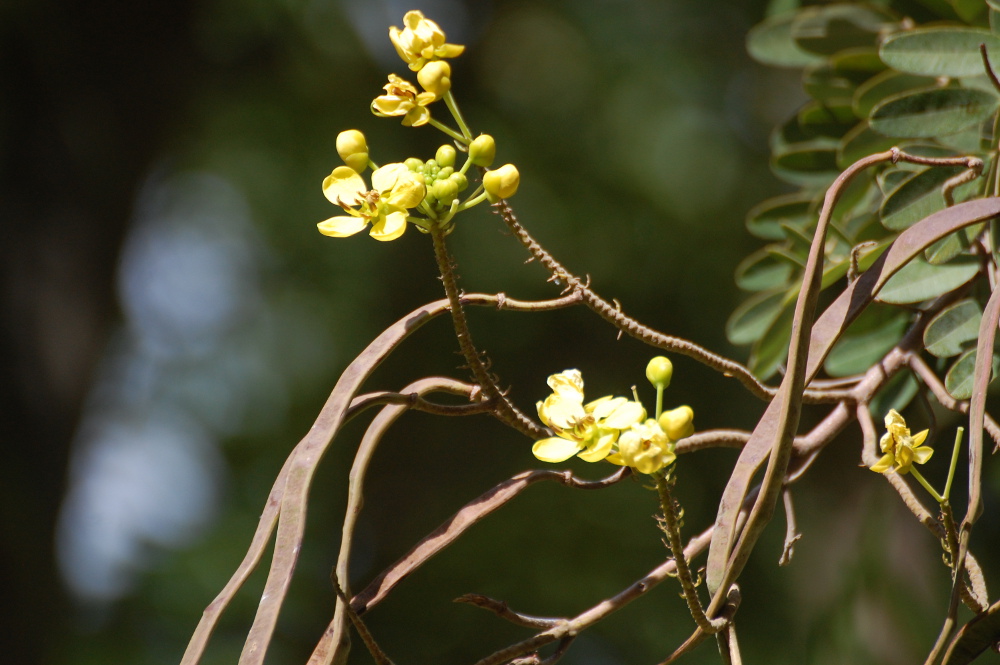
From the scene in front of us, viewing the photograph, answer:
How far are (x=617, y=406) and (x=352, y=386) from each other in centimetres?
10

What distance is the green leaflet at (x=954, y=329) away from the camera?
47cm

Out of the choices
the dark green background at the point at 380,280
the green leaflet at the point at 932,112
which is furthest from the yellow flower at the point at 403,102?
the dark green background at the point at 380,280

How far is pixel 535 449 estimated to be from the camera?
12.2 inches

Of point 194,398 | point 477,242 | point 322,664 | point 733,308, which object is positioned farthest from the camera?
point 194,398

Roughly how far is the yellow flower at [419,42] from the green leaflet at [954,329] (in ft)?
1.03

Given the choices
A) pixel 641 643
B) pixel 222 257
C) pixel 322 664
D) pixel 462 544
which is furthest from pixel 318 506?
pixel 322 664

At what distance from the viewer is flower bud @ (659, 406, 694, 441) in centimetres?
28

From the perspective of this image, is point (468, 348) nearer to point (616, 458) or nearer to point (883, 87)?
point (616, 458)

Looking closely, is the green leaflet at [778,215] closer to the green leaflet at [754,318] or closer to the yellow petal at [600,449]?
the green leaflet at [754,318]

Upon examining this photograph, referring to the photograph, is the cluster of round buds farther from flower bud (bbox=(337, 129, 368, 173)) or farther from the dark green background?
the dark green background

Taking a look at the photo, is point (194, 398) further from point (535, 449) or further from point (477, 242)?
point (535, 449)

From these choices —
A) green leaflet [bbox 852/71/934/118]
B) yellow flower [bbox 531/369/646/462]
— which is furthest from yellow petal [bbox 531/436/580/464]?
green leaflet [bbox 852/71/934/118]

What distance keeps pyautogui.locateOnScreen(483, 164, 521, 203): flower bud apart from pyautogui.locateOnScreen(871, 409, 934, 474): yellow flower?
18 centimetres

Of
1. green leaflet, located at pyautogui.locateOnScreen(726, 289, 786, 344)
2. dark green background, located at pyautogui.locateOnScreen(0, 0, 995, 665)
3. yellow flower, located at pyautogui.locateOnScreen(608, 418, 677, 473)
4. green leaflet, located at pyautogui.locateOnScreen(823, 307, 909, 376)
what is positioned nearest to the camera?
yellow flower, located at pyautogui.locateOnScreen(608, 418, 677, 473)
